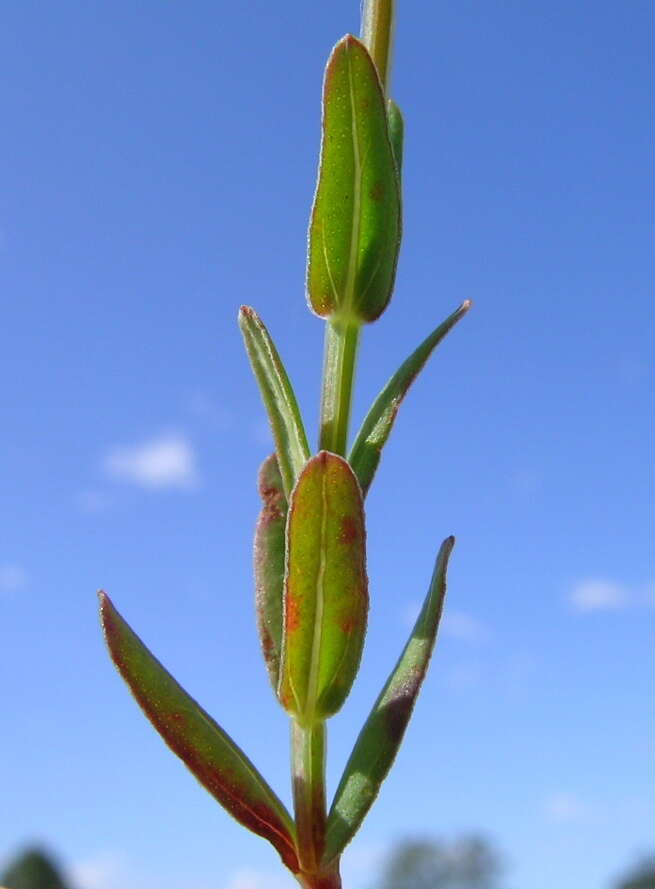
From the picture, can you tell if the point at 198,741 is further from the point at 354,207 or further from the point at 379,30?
the point at 379,30

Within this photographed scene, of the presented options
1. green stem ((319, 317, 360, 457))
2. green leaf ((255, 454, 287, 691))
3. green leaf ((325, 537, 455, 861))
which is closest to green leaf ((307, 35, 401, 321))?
green stem ((319, 317, 360, 457))

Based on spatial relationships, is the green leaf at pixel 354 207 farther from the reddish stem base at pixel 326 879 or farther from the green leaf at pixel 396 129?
the reddish stem base at pixel 326 879

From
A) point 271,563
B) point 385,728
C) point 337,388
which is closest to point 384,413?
point 337,388

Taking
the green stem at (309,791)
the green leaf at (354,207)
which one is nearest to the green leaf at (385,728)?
the green stem at (309,791)

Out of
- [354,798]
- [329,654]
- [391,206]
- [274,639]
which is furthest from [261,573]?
[391,206]

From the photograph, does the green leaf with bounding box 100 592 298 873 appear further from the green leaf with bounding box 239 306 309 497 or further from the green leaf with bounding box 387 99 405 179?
the green leaf with bounding box 387 99 405 179

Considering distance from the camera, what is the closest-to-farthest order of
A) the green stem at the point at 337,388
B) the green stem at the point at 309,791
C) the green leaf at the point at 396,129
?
the green stem at the point at 309,791
the green stem at the point at 337,388
the green leaf at the point at 396,129

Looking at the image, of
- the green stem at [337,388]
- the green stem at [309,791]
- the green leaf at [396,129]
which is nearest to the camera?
the green stem at [309,791]
